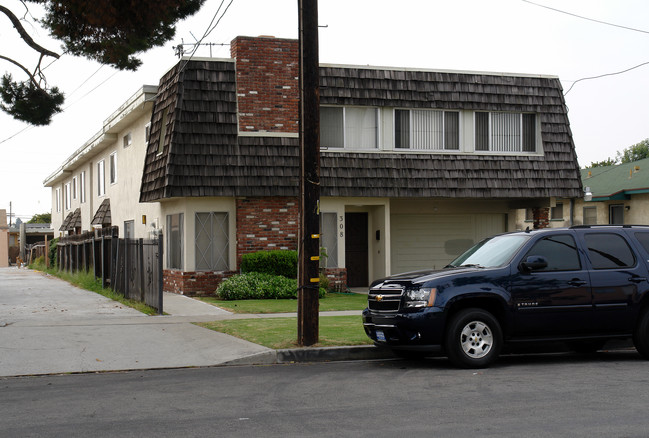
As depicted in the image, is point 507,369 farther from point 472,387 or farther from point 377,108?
point 377,108

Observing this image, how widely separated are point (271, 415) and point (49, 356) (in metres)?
4.91

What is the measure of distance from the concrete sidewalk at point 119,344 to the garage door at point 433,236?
30.0 ft

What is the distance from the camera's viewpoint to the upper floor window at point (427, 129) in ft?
73.0

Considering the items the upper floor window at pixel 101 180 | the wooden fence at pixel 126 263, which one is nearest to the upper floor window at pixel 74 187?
the upper floor window at pixel 101 180

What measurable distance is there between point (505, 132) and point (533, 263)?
46.2 ft

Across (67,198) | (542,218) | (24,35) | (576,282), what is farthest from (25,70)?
(67,198)

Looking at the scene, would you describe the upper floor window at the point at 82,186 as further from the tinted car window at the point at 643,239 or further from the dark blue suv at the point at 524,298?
the tinted car window at the point at 643,239

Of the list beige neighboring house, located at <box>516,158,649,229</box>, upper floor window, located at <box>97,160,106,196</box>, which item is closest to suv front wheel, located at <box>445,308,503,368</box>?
beige neighboring house, located at <box>516,158,649,229</box>

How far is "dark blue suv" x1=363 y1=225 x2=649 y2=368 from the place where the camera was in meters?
9.59

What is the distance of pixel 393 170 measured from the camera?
71.5ft

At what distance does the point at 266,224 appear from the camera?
20.8 m

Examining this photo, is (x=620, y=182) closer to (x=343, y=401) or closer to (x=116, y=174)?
(x=116, y=174)

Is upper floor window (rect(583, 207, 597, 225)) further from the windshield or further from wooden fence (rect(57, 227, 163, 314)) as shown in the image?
the windshield

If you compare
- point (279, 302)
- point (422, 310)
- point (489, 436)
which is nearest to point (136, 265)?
point (279, 302)
